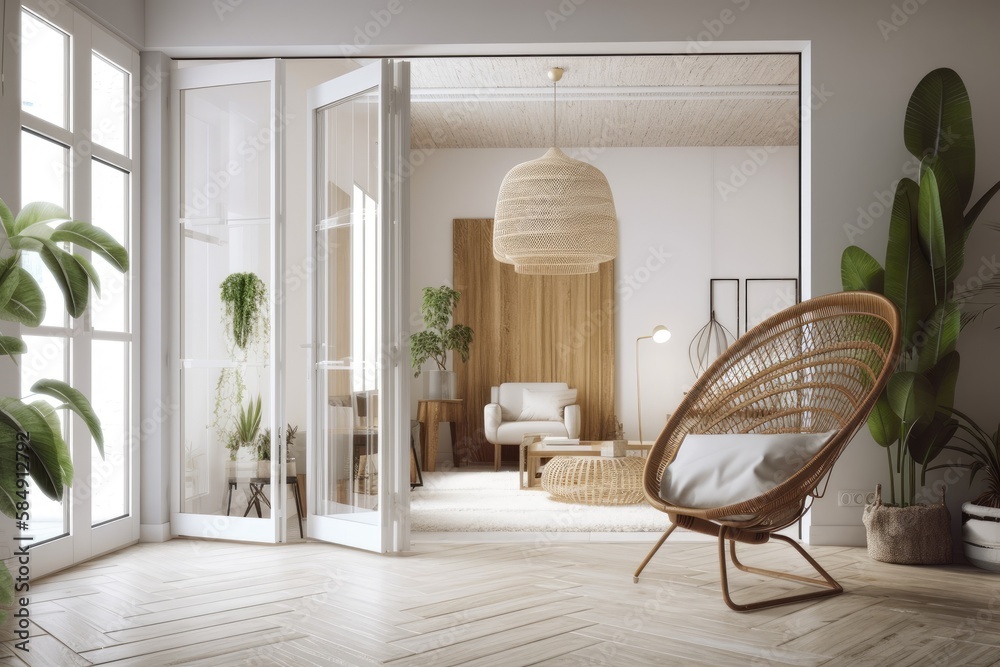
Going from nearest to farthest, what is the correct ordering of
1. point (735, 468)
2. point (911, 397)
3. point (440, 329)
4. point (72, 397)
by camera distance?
point (72, 397), point (735, 468), point (911, 397), point (440, 329)

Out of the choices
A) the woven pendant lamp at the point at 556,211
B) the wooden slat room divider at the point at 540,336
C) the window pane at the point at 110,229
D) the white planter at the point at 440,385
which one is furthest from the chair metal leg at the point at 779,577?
the wooden slat room divider at the point at 540,336

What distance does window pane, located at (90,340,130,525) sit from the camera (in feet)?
12.0

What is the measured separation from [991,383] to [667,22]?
232 centimetres

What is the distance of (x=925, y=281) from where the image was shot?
360cm

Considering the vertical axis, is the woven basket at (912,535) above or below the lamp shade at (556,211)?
below

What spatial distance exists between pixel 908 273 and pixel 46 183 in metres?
3.68

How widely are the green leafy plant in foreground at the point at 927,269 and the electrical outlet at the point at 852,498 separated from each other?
159 millimetres

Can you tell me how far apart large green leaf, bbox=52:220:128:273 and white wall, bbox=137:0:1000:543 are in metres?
1.65

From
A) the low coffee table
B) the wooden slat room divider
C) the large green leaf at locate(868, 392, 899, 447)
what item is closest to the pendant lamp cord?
the wooden slat room divider

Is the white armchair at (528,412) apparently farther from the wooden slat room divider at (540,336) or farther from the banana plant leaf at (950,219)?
the banana plant leaf at (950,219)

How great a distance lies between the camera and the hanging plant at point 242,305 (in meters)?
4.11

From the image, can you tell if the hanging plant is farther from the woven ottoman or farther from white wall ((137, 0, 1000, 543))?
the woven ottoman

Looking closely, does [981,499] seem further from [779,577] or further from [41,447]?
[41,447]

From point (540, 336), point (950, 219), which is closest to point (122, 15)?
point (950, 219)
